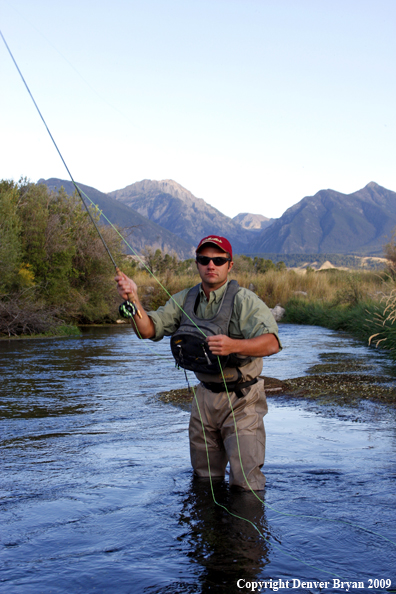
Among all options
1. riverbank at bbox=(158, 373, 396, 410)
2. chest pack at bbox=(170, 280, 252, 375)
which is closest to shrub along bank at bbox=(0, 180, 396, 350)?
riverbank at bbox=(158, 373, 396, 410)

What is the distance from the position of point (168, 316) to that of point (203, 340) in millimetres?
520

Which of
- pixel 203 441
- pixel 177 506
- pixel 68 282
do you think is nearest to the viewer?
pixel 177 506

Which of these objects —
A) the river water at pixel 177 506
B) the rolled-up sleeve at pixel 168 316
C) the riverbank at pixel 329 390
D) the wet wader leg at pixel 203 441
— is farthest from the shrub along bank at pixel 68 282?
the rolled-up sleeve at pixel 168 316

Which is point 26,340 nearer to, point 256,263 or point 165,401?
point 165,401

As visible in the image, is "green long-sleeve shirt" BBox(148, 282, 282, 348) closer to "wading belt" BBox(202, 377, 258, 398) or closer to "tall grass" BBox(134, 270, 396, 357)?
"wading belt" BBox(202, 377, 258, 398)

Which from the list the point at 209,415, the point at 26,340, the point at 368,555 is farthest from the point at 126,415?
the point at 26,340

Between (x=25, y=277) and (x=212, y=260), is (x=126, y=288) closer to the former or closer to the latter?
(x=212, y=260)

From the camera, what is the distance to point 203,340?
3.92 m

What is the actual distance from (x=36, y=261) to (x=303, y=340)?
1067cm

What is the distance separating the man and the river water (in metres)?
0.34

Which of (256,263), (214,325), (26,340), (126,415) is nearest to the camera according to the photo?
(214,325)

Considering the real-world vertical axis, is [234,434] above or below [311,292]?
below

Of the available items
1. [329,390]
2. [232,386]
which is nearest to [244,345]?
[232,386]

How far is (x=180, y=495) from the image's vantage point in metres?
4.37
